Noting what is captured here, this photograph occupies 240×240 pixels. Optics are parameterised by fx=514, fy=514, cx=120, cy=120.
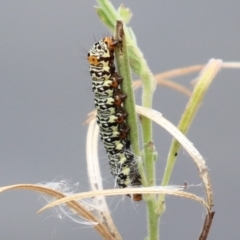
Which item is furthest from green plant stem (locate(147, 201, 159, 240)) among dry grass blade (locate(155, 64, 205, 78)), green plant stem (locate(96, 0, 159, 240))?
dry grass blade (locate(155, 64, 205, 78))

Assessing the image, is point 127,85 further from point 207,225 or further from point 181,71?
point 181,71

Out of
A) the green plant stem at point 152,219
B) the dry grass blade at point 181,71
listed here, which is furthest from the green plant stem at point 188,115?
the dry grass blade at point 181,71

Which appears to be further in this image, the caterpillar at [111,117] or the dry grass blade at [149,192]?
the caterpillar at [111,117]

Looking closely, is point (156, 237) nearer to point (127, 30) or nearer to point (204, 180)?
point (204, 180)

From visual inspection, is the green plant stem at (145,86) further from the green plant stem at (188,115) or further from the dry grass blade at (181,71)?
the dry grass blade at (181,71)

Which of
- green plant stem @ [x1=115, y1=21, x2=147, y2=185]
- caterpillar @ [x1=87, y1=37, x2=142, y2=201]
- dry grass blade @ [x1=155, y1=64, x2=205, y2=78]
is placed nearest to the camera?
green plant stem @ [x1=115, y1=21, x2=147, y2=185]

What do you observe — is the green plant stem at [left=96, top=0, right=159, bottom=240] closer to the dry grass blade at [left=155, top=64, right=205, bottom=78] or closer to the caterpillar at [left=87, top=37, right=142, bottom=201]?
the caterpillar at [left=87, top=37, right=142, bottom=201]

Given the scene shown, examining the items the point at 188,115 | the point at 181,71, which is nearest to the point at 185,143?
the point at 188,115

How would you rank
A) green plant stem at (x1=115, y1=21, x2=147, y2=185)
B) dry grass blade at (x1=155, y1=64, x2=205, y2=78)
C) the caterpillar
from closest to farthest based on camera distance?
green plant stem at (x1=115, y1=21, x2=147, y2=185) → the caterpillar → dry grass blade at (x1=155, y1=64, x2=205, y2=78)

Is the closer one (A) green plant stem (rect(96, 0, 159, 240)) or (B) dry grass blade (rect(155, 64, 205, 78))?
(A) green plant stem (rect(96, 0, 159, 240))
